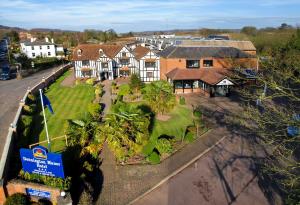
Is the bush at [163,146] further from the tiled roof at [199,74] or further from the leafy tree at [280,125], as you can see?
the tiled roof at [199,74]

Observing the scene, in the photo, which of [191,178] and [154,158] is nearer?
[191,178]

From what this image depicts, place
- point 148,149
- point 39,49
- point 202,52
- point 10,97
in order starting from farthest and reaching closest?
1. point 39,49
2. point 202,52
3. point 10,97
4. point 148,149

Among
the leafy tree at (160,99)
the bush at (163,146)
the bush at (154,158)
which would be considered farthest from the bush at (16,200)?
the leafy tree at (160,99)

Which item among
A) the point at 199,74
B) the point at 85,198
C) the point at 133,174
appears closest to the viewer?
the point at 85,198

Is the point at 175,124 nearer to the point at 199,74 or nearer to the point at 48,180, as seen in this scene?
the point at 48,180

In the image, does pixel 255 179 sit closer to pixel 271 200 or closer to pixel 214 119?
pixel 271 200

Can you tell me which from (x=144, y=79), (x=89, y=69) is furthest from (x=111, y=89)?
(x=89, y=69)

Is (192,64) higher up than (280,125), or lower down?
higher up

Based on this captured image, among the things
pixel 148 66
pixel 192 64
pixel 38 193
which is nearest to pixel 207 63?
pixel 192 64
